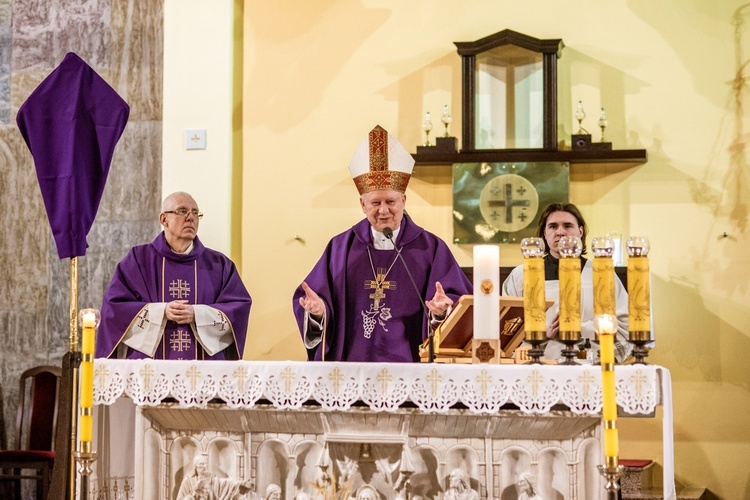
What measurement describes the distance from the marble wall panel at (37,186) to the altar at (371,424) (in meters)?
3.41

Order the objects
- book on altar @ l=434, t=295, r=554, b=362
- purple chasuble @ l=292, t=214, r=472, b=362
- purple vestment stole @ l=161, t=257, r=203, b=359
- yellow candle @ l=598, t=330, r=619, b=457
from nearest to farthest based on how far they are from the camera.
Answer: yellow candle @ l=598, t=330, r=619, b=457, book on altar @ l=434, t=295, r=554, b=362, purple chasuble @ l=292, t=214, r=472, b=362, purple vestment stole @ l=161, t=257, r=203, b=359

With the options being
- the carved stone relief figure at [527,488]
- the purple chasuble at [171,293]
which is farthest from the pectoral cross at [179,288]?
the carved stone relief figure at [527,488]

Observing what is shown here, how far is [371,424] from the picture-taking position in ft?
13.2

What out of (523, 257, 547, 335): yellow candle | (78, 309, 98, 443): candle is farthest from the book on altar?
(78, 309, 98, 443): candle

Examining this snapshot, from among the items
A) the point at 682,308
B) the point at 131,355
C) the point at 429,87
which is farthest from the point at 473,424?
the point at 429,87

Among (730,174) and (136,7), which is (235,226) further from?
(730,174)

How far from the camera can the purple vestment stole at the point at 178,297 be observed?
5.67 m

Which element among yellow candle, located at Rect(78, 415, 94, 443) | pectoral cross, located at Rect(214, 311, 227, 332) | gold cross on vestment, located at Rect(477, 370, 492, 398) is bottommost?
yellow candle, located at Rect(78, 415, 94, 443)

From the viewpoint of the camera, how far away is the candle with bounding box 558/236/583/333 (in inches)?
150

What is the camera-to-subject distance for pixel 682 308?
6.51 m

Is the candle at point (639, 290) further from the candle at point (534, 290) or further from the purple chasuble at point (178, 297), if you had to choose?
the purple chasuble at point (178, 297)

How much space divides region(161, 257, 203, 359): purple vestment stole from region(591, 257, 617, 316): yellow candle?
2.61 metres

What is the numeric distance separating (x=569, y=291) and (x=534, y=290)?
127 millimetres

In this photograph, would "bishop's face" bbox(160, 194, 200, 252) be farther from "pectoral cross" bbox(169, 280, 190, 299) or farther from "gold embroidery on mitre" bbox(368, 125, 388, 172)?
"gold embroidery on mitre" bbox(368, 125, 388, 172)
